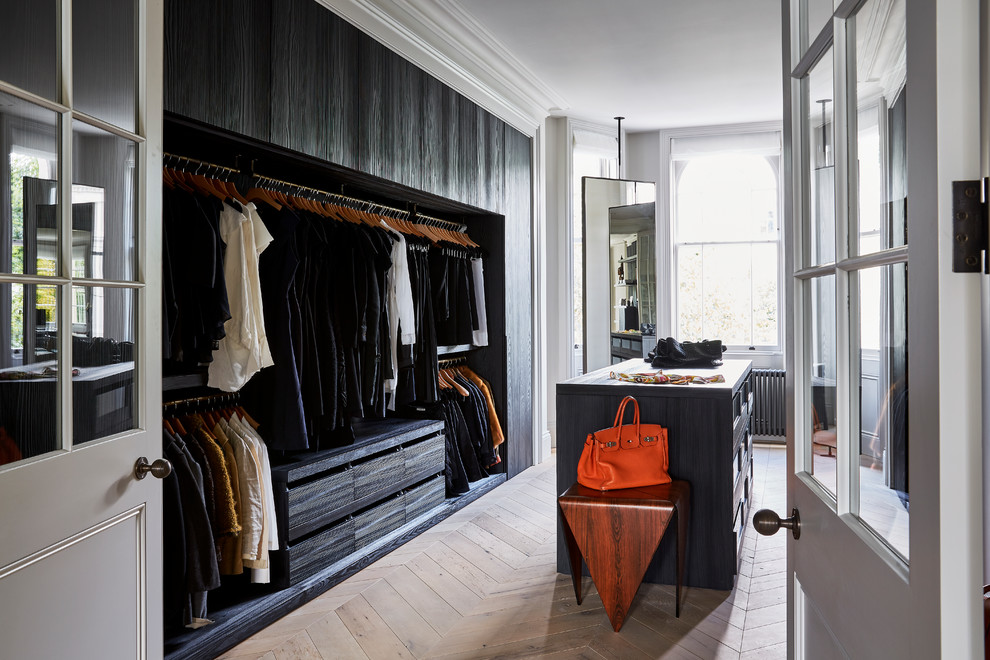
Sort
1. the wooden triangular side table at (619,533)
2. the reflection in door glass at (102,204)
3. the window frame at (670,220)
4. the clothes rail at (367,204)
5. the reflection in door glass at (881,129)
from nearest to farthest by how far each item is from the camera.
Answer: the reflection in door glass at (881,129), the reflection in door glass at (102,204), the wooden triangular side table at (619,533), the clothes rail at (367,204), the window frame at (670,220)

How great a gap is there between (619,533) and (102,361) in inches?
72.1

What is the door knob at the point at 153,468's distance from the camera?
1605 mm

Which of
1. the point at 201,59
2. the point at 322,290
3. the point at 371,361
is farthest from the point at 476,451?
the point at 201,59

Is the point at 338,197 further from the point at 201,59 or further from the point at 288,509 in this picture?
the point at 288,509

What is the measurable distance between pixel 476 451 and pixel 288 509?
198cm

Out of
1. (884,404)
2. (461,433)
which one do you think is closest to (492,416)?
(461,433)

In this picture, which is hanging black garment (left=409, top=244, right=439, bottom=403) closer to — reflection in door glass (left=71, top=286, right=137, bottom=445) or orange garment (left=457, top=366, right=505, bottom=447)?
orange garment (left=457, top=366, right=505, bottom=447)

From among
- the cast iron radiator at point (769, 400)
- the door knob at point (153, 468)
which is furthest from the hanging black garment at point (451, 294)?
the cast iron radiator at point (769, 400)

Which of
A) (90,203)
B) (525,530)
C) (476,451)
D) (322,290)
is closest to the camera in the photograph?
(90,203)

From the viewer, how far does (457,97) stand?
4336 mm

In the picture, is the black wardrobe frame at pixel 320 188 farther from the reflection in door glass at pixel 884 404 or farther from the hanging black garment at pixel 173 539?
the reflection in door glass at pixel 884 404

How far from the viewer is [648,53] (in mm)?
4758

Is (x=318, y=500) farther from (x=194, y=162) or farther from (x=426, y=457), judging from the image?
(x=194, y=162)

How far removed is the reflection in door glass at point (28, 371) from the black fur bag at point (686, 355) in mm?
3168
